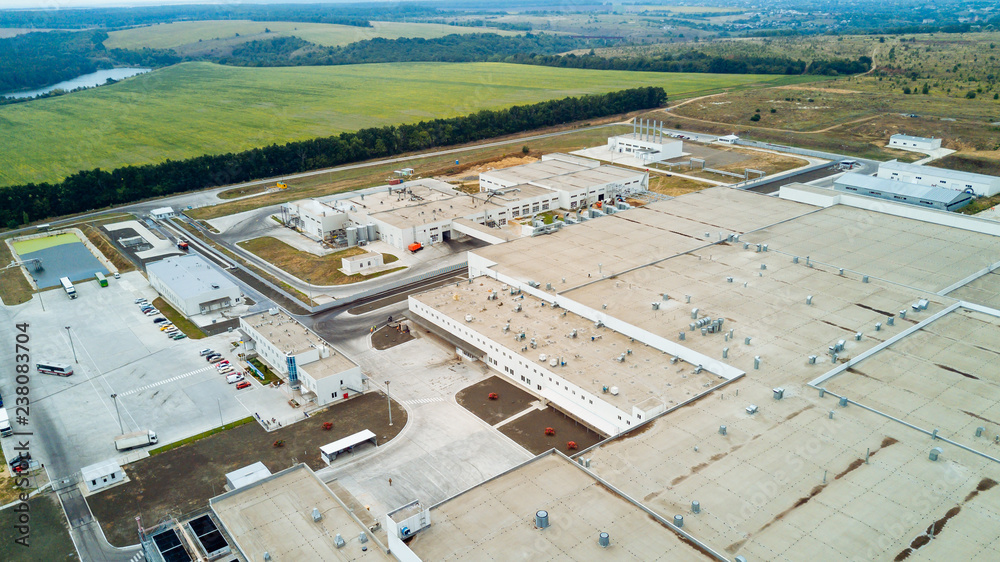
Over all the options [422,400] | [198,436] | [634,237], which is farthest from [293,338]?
[634,237]

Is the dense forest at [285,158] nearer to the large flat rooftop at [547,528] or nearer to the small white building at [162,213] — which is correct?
the small white building at [162,213]

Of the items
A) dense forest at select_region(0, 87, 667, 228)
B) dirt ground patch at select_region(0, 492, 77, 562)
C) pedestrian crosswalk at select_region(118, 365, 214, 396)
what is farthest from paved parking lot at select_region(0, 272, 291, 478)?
dense forest at select_region(0, 87, 667, 228)

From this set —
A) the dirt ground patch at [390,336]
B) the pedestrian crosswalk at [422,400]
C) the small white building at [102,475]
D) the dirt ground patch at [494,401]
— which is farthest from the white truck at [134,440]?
the dirt ground patch at [494,401]

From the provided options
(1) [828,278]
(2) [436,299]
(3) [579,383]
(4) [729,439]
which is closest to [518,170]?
(2) [436,299]

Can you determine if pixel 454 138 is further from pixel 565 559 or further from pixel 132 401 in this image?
pixel 565 559

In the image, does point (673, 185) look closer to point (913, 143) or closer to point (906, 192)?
point (906, 192)

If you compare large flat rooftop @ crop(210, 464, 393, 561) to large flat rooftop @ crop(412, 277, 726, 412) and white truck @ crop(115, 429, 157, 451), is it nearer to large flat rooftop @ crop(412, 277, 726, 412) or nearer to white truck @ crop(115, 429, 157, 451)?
white truck @ crop(115, 429, 157, 451)
